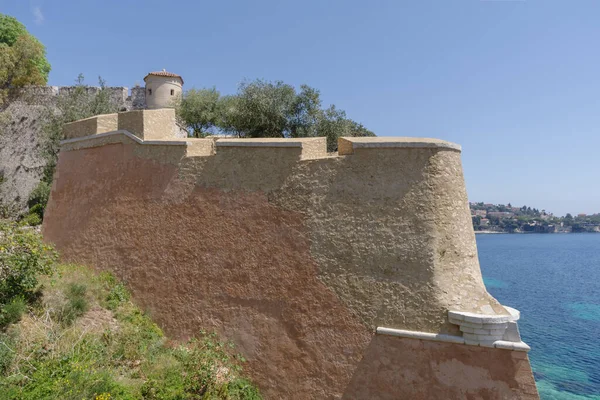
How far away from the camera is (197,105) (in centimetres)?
1553

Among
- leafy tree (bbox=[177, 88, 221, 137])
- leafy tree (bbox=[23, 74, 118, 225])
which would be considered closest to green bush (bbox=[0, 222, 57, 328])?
leafy tree (bbox=[177, 88, 221, 137])

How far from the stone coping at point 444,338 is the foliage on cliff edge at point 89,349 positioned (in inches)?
116

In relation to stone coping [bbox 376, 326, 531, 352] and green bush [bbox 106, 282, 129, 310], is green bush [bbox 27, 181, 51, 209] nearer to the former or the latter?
green bush [bbox 106, 282, 129, 310]

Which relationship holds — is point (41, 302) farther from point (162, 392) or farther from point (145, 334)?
point (162, 392)

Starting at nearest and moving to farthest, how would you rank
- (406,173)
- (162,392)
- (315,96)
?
1. (162,392)
2. (406,173)
3. (315,96)

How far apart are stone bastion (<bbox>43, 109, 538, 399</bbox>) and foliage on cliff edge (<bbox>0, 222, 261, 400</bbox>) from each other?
0.42 m

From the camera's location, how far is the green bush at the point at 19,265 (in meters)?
6.76

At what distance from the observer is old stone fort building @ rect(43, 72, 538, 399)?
577 cm

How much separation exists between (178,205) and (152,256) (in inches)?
53.0

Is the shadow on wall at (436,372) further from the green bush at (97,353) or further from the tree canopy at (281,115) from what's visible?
the tree canopy at (281,115)

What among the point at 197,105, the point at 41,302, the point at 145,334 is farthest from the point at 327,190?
the point at 197,105

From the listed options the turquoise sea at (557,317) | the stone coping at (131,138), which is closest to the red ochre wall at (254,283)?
the stone coping at (131,138)

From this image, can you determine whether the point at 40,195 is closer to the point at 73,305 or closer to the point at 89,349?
the point at 73,305

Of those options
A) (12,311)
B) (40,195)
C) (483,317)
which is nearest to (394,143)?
(483,317)
